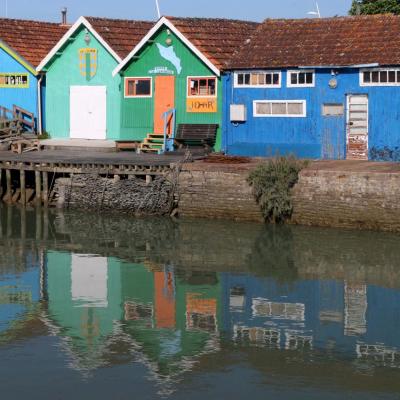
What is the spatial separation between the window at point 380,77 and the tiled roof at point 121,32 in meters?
9.16

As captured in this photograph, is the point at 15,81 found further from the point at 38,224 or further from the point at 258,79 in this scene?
the point at 38,224

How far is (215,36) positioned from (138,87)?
122 inches

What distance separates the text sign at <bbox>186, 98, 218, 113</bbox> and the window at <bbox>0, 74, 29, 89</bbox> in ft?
25.3

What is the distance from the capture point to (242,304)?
20.9 meters

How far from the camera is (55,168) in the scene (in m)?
32.1

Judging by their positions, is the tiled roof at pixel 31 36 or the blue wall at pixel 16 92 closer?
the blue wall at pixel 16 92

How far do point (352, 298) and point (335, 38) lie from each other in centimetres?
1310

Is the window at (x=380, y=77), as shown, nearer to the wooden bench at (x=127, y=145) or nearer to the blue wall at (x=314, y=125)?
the blue wall at (x=314, y=125)

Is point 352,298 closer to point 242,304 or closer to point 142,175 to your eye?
point 242,304

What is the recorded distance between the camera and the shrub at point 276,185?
28.2m

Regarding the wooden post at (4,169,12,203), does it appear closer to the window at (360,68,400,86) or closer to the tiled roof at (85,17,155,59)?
the tiled roof at (85,17,155,59)

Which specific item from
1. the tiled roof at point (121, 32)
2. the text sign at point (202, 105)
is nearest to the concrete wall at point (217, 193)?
the text sign at point (202, 105)

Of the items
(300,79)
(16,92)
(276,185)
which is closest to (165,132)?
(300,79)

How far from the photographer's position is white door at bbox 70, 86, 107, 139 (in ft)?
124
